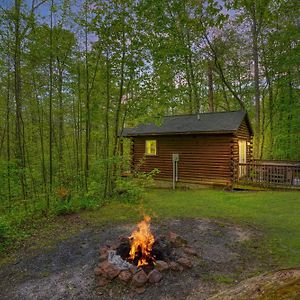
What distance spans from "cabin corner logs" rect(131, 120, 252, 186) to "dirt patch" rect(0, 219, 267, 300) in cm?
692

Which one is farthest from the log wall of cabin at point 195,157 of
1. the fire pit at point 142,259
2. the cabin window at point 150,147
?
the fire pit at point 142,259

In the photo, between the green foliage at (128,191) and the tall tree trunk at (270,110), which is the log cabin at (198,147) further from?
the tall tree trunk at (270,110)

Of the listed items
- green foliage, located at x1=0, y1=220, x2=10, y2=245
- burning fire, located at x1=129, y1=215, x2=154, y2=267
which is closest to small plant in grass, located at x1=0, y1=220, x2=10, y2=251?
green foliage, located at x1=0, y1=220, x2=10, y2=245

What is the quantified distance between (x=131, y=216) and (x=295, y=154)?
15.1 metres

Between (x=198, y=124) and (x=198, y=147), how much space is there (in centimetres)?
131

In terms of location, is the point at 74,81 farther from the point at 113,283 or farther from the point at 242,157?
the point at 242,157

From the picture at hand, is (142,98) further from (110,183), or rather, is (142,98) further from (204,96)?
(204,96)

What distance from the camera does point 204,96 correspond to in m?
24.3

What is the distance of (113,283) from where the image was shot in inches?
164

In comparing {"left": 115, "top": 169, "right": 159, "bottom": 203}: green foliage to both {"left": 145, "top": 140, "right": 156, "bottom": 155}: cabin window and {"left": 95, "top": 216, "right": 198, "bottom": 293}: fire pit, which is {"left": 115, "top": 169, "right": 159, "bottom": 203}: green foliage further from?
{"left": 145, "top": 140, "right": 156, "bottom": 155}: cabin window

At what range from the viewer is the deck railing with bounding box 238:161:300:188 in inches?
472

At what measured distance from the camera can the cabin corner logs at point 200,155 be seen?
1334cm

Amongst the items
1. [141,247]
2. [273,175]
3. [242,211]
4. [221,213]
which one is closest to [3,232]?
[141,247]

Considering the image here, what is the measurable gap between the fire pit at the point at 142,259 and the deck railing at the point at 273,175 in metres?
8.65
